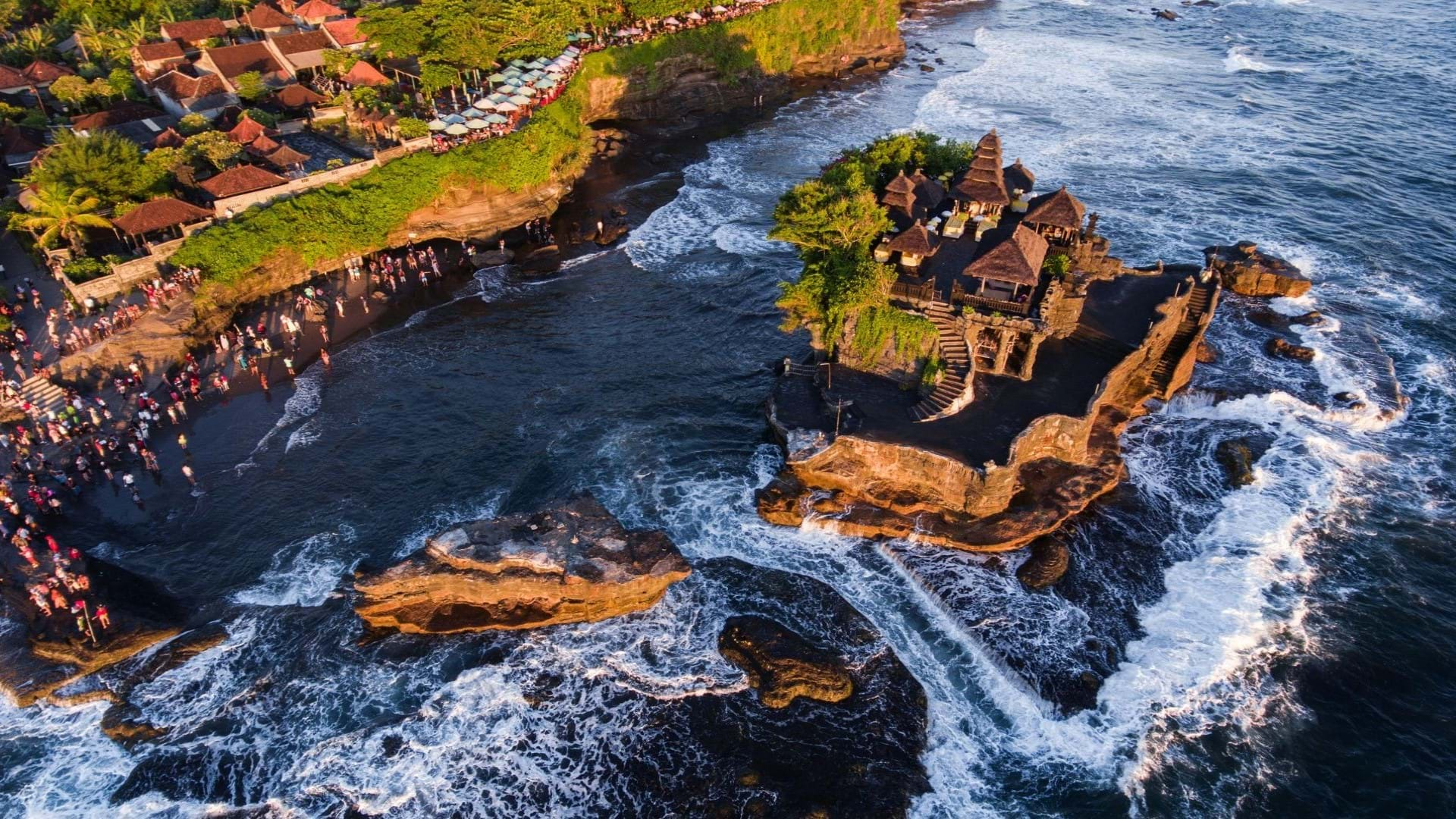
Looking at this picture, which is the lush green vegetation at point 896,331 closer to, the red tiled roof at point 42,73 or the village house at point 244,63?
the village house at point 244,63

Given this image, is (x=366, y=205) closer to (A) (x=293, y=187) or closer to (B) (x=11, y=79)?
(A) (x=293, y=187)

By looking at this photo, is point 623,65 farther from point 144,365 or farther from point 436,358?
point 144,365

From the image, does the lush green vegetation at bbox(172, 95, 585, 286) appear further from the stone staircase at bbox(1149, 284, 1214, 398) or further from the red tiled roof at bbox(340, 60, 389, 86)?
the stone staircase at bbox(1149, 284, 1214, 398)

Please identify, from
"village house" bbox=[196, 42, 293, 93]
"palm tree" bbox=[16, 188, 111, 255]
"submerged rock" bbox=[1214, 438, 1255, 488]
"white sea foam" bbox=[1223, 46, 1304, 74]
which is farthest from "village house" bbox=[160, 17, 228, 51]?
"white sea foam" bbox=[1223, 46, 1304, 74]

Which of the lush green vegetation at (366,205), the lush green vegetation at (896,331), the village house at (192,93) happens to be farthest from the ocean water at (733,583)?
the village house at (192,93)

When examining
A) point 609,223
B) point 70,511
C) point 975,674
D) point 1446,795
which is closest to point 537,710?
point 975,674
